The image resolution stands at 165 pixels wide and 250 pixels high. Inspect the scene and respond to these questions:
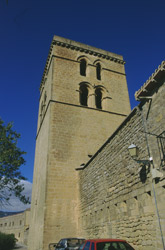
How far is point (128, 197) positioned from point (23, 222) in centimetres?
3696

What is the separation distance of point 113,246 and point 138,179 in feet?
6.80

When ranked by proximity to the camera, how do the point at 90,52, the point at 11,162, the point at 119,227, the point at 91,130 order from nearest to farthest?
1. the point at 119,227
2. the point at 91,130
3. the point at 11,162
4. the point at 90,52

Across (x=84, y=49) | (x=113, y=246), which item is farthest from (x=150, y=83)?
(x=84, y=49)

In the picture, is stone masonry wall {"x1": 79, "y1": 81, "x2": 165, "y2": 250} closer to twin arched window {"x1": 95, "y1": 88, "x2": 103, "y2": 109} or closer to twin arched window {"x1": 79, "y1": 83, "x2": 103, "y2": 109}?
twin arched window {"x1": 79, "y1": 83, "x2": 103, "y2": 109}

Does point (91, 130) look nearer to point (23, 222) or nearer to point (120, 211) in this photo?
point (120, 211)

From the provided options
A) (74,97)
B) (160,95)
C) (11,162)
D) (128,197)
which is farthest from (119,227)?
(11,162)

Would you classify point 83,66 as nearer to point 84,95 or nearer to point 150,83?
point 84,95

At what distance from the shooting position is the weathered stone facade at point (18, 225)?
1459 inches

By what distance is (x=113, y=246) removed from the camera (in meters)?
5.03

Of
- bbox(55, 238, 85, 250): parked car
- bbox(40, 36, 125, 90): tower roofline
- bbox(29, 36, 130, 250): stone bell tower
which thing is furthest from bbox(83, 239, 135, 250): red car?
bbox(40, 36, 125, 90): tower roofline

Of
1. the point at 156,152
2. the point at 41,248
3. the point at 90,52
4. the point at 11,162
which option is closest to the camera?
the point at 156,152

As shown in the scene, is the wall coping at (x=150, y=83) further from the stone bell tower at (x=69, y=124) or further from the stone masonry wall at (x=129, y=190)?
the stone bell tower at (x=69, y=124)

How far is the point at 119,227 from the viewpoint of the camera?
7.34 m

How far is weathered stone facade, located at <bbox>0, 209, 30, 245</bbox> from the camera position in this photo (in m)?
37.1
